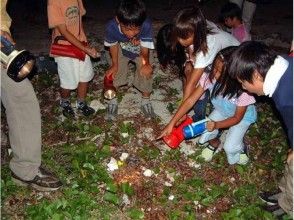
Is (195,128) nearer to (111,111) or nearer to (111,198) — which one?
(111,198)

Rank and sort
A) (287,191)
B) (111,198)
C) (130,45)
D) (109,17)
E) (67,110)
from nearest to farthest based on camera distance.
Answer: (287,191) → (111,198) → (130,45) → (67,110) → (109,17)

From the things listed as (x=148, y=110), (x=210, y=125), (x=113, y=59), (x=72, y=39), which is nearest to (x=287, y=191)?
(x=210, y=125)

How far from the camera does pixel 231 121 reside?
3562mm

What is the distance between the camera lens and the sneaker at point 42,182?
11.4 ft

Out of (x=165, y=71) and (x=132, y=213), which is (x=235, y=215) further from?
(x=165, y=71)

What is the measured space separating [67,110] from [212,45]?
2.01 metres

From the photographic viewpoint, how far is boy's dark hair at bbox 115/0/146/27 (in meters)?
3.90

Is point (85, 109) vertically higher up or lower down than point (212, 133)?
lower down

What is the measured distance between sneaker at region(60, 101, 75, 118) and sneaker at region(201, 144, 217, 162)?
1.72m

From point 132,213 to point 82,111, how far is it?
1.79 meters

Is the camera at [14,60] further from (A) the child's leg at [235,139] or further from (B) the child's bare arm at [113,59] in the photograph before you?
(A) the child's leg at [235,139]

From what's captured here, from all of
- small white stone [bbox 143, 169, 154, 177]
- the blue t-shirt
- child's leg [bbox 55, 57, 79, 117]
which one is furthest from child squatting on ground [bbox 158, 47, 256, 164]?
→ child's leg [bbox 55, 57, 79, 117]

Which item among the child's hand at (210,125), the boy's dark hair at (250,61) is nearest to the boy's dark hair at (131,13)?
the child's hand at (210,125)

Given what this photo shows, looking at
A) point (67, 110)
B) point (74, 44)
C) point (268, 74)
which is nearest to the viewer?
point (268, 74)
